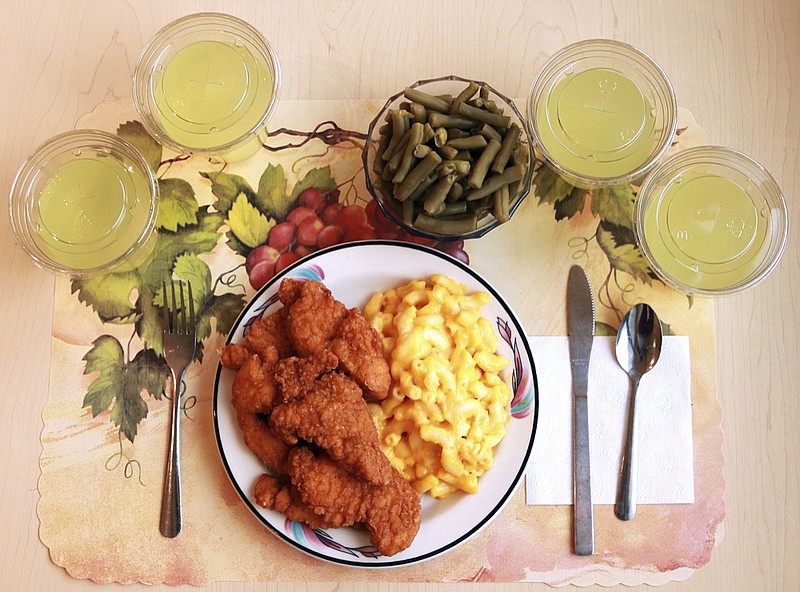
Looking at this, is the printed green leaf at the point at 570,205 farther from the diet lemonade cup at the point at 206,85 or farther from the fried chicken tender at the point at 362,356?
the diet lemonade cup at the point at 206,85

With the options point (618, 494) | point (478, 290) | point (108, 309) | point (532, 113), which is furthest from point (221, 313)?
point (618, 494)

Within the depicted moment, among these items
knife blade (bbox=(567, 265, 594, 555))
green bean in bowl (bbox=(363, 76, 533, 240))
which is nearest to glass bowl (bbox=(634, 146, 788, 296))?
knife blade (bbox=(567, 265, 594, 555))

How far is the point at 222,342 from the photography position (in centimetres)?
248

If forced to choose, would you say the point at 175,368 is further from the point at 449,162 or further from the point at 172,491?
the point at 449,162

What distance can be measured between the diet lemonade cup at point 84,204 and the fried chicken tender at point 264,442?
26.4 inches

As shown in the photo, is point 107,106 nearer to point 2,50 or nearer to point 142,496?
point 2,50

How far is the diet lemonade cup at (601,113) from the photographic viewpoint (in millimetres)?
2391

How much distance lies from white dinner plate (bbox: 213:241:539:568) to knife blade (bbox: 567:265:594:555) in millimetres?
169

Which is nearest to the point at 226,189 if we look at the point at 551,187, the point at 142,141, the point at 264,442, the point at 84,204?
the point at 142,141

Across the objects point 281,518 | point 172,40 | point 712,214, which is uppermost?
point 172,40

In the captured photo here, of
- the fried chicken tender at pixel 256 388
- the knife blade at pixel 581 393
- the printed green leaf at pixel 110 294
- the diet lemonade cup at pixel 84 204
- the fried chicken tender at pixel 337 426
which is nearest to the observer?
the fried chicken tender at pixel 337 426

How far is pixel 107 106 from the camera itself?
265 cm

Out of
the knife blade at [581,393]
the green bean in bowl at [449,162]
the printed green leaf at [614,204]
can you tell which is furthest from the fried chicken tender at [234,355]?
the printed green leaf at [614,204]

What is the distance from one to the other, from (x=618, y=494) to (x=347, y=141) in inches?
58.7
